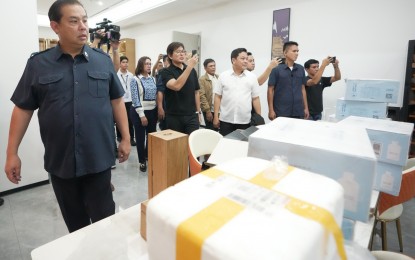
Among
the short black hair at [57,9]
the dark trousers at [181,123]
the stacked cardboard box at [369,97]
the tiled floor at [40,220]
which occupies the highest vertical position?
the short black hair at [57,9]

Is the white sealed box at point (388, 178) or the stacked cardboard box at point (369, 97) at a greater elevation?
the stacked cardboard box at point (369, 97)

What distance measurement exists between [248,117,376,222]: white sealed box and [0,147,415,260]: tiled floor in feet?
3.41

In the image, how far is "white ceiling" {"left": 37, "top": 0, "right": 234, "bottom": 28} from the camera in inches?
213

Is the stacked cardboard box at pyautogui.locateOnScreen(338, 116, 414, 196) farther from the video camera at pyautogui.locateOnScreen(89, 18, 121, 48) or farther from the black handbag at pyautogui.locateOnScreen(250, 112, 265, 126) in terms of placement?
the video camera at pyautogui.locateOnScreen(89, 18, 121, 48)

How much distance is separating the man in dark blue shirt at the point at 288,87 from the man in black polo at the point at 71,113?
2.06 metres

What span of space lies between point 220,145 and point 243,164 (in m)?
0.48

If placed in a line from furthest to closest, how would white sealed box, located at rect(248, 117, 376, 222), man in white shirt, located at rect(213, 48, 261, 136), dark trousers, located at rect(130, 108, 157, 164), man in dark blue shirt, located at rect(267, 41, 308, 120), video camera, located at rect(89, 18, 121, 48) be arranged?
dark trousers, located at rect(130, 108, 157, 164) < man in dark blue shirt, located at rect(267, 41, 308, 120) < man in white shirt, located at rect(213, 48, 261, 136) < video camera, located at rect(89, 18, 121, 48) < white sealed box, located at rect(248, 117, 376, 222)

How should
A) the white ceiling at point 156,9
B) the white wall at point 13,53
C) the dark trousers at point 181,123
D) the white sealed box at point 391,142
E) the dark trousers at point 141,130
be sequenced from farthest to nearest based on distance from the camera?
the white ceiling at point 156,9, the dark trousers at point 141,130, the dark trousers at point 181,123, the white wall at point 13,53, the white sealed box at point 391,142

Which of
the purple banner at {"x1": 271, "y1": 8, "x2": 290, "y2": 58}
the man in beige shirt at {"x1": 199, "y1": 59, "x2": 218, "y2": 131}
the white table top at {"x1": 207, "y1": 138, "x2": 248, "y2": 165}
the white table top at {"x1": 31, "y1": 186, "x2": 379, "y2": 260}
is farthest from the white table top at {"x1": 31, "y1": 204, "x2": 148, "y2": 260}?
the purple banner at {"x1": 271, "y1": 8, "x2": 290, "y2": 58}

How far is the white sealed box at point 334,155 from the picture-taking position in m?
0.71

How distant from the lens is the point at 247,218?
1.35 feet

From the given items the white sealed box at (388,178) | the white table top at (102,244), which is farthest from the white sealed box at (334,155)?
the white sealed box at (388,178)

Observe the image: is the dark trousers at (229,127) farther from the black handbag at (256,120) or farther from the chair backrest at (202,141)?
the chair backrest at (202,141)

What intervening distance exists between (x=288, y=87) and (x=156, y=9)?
4124mm
